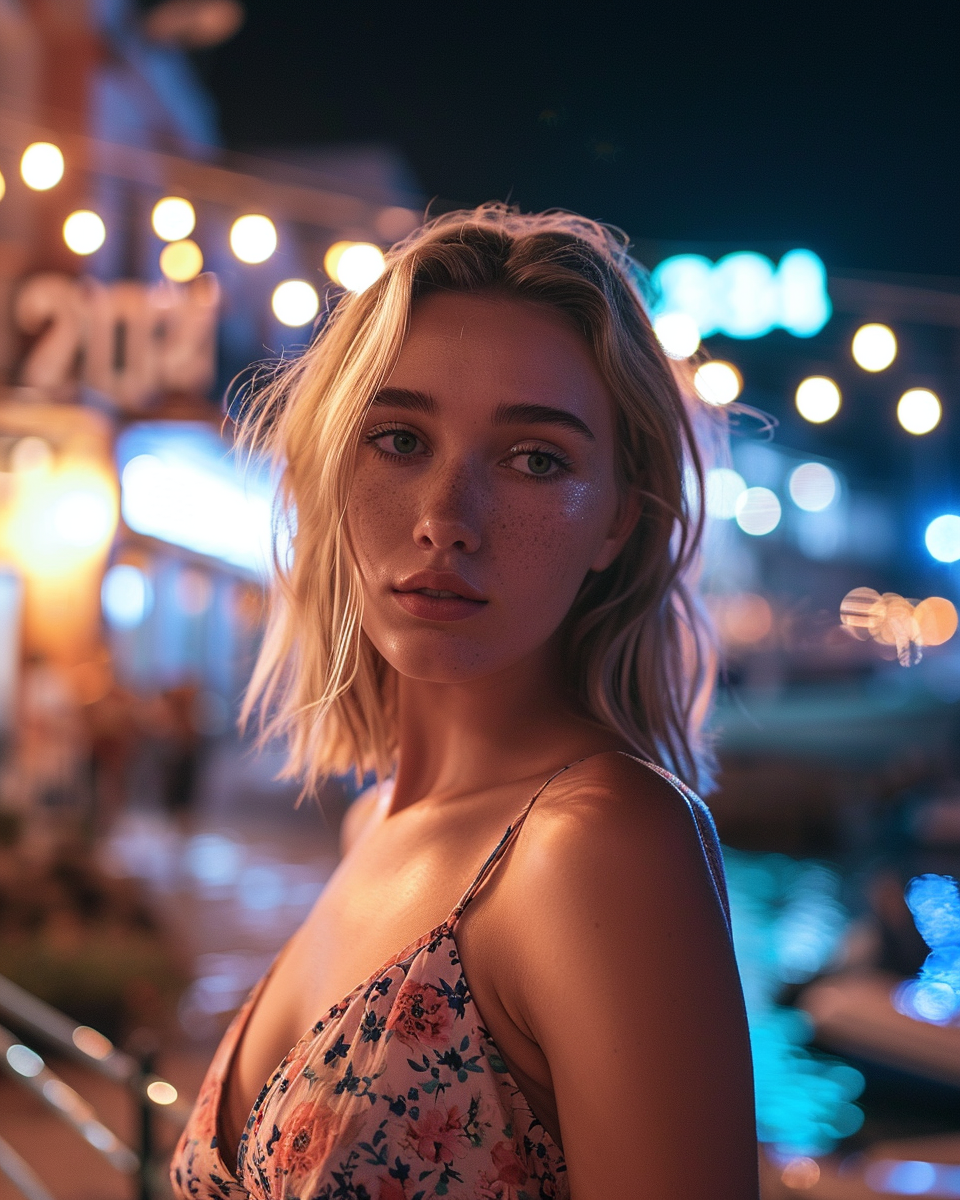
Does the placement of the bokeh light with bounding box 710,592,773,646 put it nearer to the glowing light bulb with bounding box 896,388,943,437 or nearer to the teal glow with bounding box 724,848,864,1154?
the teal glow with bounding box 724,848,864,1154

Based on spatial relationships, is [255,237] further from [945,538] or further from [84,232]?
[945,538]

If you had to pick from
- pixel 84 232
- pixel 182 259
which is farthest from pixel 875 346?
pixel 84 232

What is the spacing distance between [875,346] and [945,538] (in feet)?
2.60

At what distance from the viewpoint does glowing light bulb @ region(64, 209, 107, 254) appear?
432 centimetres

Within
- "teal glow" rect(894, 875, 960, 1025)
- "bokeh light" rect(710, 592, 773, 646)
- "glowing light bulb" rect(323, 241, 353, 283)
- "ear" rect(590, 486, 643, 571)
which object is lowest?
"teal glow" rect(894, 875, 960, 1025)

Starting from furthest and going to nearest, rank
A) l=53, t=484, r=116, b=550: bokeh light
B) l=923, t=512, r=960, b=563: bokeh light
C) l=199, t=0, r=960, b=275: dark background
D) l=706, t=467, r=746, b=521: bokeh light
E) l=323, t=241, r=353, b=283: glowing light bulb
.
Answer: l=53, t=484, r=116, b=550: bokeh light < l=323, t=241, r=353, b=283: glowing light bulb < l=923, t=512, r=960, b=563: bokeh light < l=199, t=0, r=960, b=275: dark background < l=706, t=467, r=746, b=521: bokeh light

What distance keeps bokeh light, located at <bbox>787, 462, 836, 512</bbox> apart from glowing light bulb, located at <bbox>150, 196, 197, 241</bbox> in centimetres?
2719

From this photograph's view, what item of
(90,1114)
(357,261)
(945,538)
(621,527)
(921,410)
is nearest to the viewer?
(621,527)

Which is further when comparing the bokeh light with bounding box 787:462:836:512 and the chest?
the bokeh light with bounding box 787:462:836:512

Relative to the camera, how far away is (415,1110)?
0.85m

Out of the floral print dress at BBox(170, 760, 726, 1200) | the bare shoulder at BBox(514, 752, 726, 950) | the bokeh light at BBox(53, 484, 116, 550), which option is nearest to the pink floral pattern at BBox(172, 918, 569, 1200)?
→ the floral print dress at BBox(170, 760, 726, 1200)

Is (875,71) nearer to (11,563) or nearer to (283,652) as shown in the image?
(283,652)

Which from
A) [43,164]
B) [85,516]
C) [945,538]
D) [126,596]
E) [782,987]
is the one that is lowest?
[782,987]

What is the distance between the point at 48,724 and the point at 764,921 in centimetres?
709
